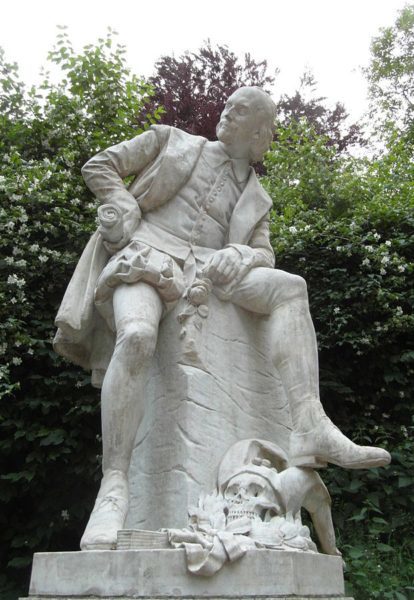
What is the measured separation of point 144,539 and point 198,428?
728 millimetres

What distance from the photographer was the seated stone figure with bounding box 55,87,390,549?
3158 millimetres

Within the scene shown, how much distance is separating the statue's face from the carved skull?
5.64 feet

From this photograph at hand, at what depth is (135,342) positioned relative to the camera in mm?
3199

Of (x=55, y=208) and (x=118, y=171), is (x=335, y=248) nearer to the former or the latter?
(x=55, y=208)

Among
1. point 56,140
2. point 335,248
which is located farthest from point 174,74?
point 335,248

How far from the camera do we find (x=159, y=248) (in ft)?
11.9

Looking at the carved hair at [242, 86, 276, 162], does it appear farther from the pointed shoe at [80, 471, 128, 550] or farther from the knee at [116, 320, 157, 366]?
the pointed shoe at [80, 471, 128, 550]

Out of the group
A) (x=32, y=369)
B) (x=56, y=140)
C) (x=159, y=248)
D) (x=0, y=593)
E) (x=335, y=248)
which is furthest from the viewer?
(x=56, y=140)

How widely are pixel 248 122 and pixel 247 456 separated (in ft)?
5.48

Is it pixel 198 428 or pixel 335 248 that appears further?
pixel 335 248

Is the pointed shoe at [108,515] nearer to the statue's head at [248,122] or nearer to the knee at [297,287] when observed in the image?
the knee at [297,287]

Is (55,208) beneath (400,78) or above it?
beneath

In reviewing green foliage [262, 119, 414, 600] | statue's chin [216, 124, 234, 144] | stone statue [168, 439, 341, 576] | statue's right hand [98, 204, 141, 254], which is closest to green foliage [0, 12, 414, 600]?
green foliage [262, 119, 414, 600]

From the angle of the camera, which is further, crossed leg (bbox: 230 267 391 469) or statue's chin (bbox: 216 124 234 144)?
statue's chin (bbox: 216 124 234 144)
